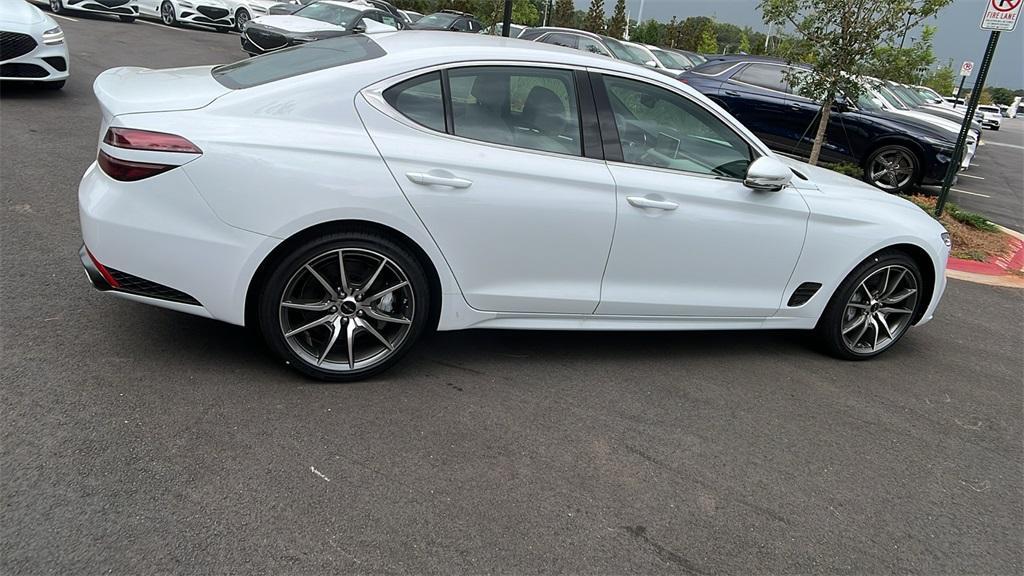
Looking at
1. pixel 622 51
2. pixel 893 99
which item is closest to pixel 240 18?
pixel 622 51

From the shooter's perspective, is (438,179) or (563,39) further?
(563,39)

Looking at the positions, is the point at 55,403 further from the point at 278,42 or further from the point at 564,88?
the point at 278,42

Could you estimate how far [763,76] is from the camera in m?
11.9

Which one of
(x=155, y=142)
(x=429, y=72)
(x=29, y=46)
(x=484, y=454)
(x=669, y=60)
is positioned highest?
(x=429, y=72)

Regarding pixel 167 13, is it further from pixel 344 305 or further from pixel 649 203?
pixel 649 203

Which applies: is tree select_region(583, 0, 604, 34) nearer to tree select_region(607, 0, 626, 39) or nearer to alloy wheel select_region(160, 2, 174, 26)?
tree select_region(607, 0, 626, 39)

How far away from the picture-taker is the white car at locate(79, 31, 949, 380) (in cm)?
315

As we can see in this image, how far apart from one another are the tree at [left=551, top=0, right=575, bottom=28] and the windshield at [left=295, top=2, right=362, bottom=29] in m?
38.8

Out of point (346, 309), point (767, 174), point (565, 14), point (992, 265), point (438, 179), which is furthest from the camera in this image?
point (565, 14)

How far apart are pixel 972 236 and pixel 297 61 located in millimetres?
7928

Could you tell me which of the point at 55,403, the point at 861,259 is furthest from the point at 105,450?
the point at 861,259

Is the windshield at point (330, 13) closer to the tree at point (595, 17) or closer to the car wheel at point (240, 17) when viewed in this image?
the car wheel at point (240, 17)

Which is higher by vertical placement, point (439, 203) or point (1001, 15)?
point (1001, 15)

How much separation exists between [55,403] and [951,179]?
913 cm
